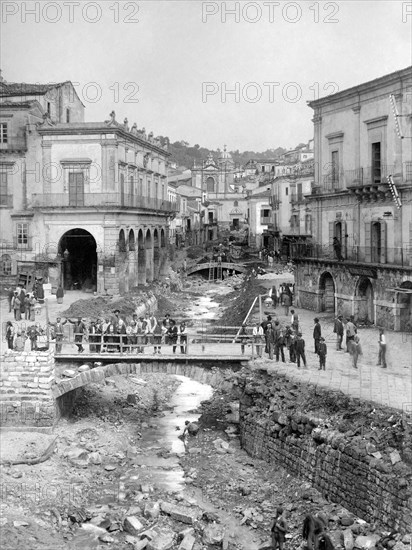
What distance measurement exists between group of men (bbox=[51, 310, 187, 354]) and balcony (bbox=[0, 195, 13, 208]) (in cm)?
2006

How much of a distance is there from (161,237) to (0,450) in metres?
39.5

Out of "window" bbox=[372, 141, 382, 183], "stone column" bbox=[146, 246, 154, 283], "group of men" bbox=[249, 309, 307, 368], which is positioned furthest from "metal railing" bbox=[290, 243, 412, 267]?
"stone column" bbox=[146, 246, 154, 283]

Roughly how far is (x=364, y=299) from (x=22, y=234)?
854 inches

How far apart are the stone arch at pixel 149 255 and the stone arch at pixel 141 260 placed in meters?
0.95

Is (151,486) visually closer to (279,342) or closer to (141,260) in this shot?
(279,342)

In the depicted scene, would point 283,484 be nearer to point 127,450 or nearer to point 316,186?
point 127,450

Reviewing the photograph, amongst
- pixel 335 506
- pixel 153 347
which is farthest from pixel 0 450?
pixel 335 506

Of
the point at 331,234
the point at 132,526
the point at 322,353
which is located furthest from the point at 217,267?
the point at 132,526

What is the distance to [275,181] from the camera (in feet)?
260

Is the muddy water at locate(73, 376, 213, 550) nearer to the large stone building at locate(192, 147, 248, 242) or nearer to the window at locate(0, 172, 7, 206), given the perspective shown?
the window at locate(0, 172, 7, 206)

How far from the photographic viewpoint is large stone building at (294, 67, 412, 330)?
33312 millimetres

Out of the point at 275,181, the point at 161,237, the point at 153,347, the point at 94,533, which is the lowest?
the point at 94,533

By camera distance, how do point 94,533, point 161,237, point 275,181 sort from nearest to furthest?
point 94,533
point 161,237
point 275,181

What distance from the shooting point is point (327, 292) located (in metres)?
39.5
